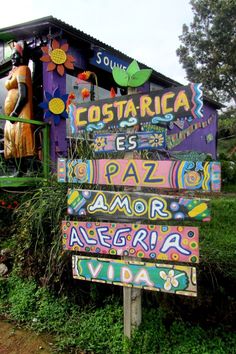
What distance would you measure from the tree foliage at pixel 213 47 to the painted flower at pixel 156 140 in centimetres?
2179

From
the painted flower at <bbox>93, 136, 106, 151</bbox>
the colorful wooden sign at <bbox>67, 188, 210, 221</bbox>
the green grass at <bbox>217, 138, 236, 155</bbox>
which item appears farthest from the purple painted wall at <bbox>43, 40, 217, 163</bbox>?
the green grass at <bbox>217, 138, 236, 155</bbox>

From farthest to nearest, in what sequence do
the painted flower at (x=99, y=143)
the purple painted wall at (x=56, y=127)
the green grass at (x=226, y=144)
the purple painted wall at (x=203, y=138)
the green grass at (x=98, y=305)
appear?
the green grass at (x=226, y=144) → the purple painted wall at (x=203, y=138) → the purple painted wall at (x=56, y=127) → the painted flower at (x=99, y=143) → the green grass at (x=98, y=305)

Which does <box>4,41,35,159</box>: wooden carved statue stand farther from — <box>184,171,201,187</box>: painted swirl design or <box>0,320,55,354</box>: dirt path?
<box>184,171,201,187</box>: painted swirl design

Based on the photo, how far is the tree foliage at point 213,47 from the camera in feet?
72.4

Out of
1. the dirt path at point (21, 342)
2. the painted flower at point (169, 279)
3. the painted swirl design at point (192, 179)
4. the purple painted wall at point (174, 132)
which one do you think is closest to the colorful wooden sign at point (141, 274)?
the painted flower at point (169, 279)

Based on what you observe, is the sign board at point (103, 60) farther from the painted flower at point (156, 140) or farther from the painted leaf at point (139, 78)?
the painted flower at point (156, 140)

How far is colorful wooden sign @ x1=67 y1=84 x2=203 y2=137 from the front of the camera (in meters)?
2.40

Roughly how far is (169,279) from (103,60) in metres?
5.25

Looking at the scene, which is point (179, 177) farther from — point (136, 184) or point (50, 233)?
point (50, 233)

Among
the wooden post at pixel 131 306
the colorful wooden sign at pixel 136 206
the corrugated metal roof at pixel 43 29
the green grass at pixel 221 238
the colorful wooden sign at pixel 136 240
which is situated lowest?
the wooden post at pixel 131 306

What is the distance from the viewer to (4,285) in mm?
3725

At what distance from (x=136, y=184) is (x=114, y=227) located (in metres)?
0.40

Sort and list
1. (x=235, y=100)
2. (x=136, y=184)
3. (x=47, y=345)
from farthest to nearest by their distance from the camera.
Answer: (x=235, y=100), (x=47, y=345), (x=136, y=184)

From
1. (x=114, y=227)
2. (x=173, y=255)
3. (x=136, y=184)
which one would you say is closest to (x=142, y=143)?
(x=136, y=184)
